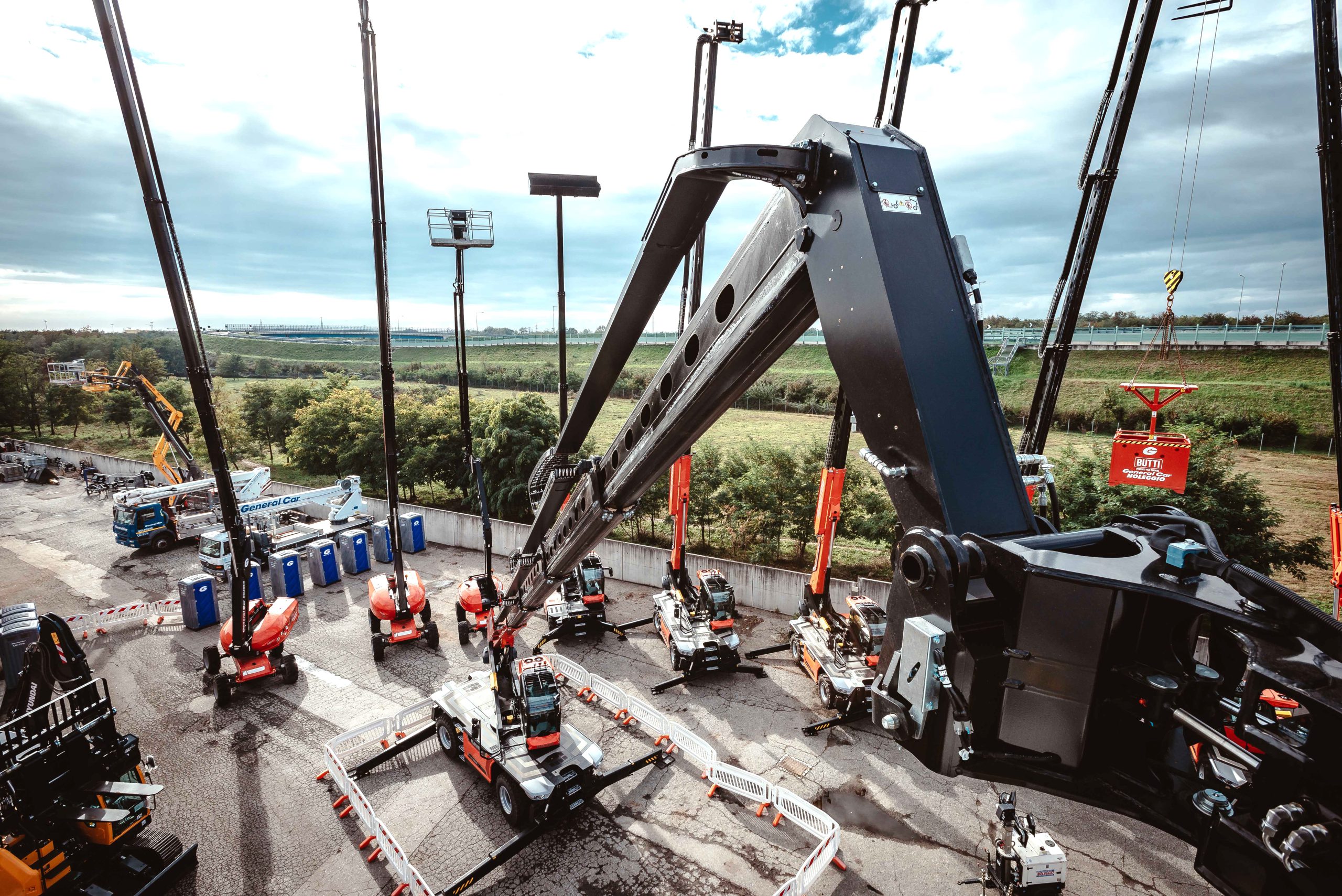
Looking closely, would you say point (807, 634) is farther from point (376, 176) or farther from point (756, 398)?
point (756, 398)

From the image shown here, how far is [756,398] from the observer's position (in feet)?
139

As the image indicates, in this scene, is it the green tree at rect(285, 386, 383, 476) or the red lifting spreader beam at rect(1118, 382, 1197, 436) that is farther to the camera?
the green tree at rect(285, 386, 383, 476)

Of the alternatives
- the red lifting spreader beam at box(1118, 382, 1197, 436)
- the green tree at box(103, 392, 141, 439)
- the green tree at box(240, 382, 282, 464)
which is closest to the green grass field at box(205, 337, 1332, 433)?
the red lifting spreader beam at box(1118, 382, 1197, 436)

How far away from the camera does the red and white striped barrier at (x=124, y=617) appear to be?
16844 millimetres

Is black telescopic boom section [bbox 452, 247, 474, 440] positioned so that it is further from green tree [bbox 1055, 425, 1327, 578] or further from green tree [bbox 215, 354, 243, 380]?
green tree [bbox 215, 354, 243, 380]

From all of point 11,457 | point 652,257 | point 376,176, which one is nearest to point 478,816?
point 652,257

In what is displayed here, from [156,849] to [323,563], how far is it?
12199 millimetres

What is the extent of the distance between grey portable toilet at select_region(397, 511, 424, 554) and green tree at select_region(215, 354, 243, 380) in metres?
66.7

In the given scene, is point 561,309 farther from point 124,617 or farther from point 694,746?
point 124,617

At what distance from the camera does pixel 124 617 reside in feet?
58.2

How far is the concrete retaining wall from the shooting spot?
18.5 m

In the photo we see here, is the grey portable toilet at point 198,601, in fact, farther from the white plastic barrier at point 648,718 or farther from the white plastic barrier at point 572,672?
the white plastic barrier at point 648,718

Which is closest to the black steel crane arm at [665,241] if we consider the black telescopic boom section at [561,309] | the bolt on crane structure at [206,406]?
the black telescopic boom section at [561,309]

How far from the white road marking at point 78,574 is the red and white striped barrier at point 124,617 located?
1.64 meters
